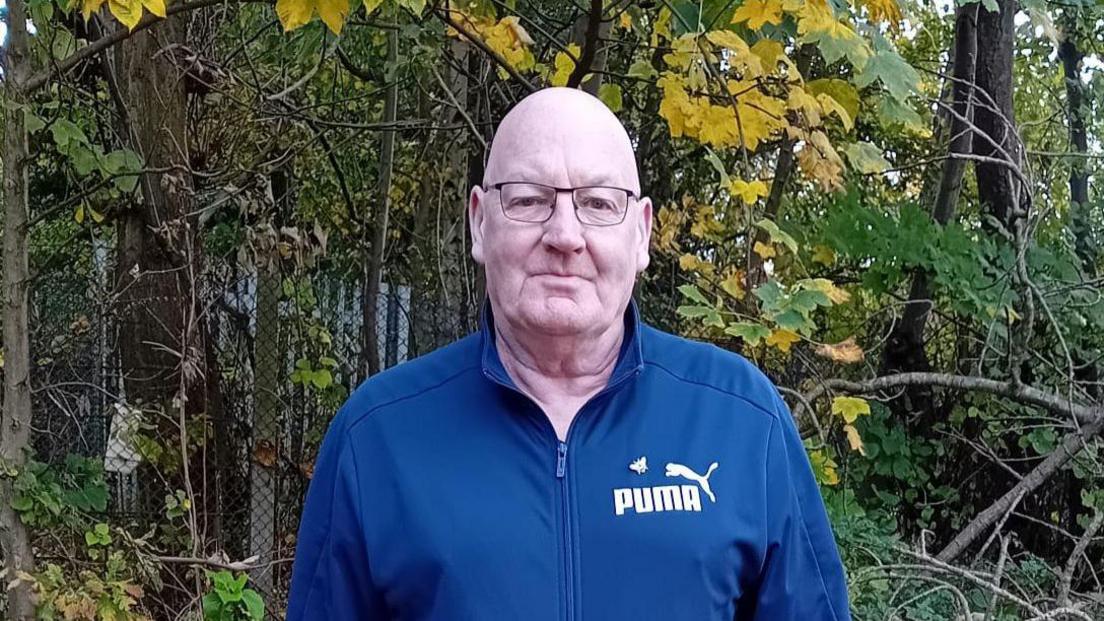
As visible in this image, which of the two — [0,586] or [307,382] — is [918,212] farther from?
[0,586]

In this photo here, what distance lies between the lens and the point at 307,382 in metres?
5.71

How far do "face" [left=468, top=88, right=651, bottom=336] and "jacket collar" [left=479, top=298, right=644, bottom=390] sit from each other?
2.3 inches

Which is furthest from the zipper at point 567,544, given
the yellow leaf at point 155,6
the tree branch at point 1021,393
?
the tree branch at point 1021,393

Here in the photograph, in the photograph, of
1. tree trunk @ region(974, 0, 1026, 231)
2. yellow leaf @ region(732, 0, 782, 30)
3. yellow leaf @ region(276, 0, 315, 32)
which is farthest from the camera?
tree trunk @ region(974, 0, 1026, 231)

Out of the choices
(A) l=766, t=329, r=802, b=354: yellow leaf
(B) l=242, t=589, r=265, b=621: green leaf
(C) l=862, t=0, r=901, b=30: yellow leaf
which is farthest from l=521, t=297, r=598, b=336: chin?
(B) l=242, t=589, r=265, b=621: green leaf

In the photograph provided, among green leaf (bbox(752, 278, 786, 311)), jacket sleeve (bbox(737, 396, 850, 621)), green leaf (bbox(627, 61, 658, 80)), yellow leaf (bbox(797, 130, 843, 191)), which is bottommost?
jacket sleeve (bbox(737, 396, 850, 621))

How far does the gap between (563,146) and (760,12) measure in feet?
4.60

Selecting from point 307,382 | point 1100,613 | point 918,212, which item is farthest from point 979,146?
point 307,382

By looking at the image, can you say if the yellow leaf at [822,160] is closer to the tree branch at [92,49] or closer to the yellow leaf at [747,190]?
the yellow leaf at [747,190]

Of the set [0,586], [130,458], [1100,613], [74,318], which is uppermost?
[74,318]

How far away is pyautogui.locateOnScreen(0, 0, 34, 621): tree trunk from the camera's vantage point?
10.6 feet

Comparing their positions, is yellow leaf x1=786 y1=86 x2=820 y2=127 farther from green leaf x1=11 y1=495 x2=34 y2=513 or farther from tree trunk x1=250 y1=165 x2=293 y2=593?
tree trunk x1=250 y1=165 x2=293 y2=593

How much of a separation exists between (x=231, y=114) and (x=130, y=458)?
160 cm

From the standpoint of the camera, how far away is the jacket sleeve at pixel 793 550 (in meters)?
1.63
